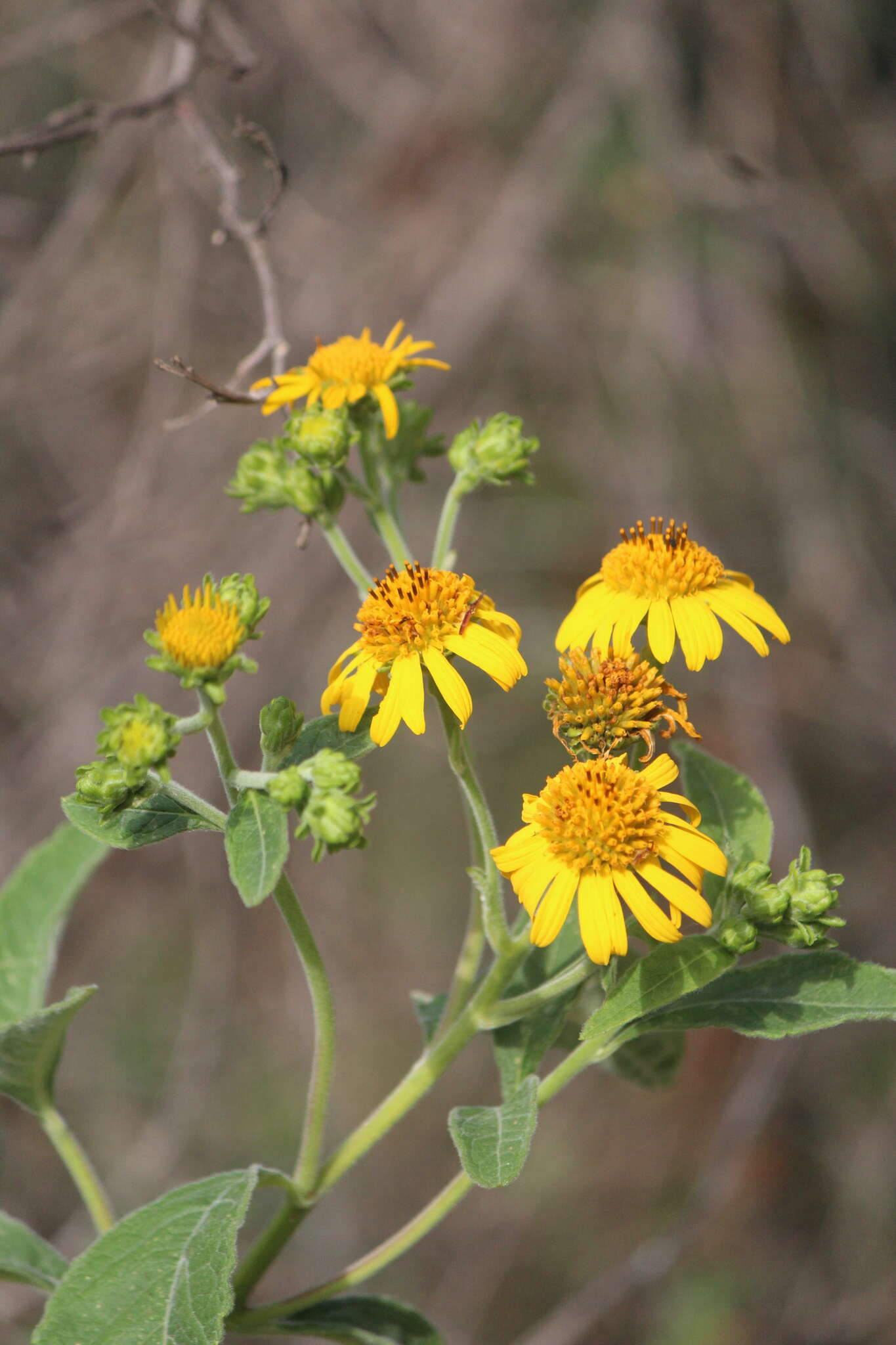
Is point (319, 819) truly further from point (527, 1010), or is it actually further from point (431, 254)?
point (431, 254)

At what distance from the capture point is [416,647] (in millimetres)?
1979

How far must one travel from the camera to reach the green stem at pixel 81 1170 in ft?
7.20

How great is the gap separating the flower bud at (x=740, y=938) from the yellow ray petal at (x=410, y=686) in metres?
0.59

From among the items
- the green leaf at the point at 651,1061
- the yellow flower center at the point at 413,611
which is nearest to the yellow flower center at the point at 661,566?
the yellow flower center at the point at 413,611

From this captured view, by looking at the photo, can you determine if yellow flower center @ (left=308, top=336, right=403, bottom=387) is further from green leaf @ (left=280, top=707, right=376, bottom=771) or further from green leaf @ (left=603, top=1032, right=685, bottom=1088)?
green leaf @ (left=603, top=1032, right=685, bottom=1088)

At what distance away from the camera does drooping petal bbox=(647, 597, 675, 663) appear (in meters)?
2.07

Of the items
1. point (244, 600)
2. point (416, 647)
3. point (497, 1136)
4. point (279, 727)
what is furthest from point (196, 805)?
point (497, 1136)

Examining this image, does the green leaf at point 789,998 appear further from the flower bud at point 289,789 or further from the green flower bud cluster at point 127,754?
the green flower bud cluster at point 127,754

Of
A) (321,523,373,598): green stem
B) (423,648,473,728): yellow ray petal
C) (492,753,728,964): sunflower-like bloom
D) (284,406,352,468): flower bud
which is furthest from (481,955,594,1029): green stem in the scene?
(284,406,352,468): flower bud

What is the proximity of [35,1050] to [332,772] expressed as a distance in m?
0.92

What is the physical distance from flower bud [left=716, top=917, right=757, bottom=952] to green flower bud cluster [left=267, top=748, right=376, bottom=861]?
603 millimetres

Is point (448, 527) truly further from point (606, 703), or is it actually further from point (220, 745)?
point (220, 745)

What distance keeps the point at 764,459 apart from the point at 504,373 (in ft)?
4.89

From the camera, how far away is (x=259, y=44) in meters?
5.45
